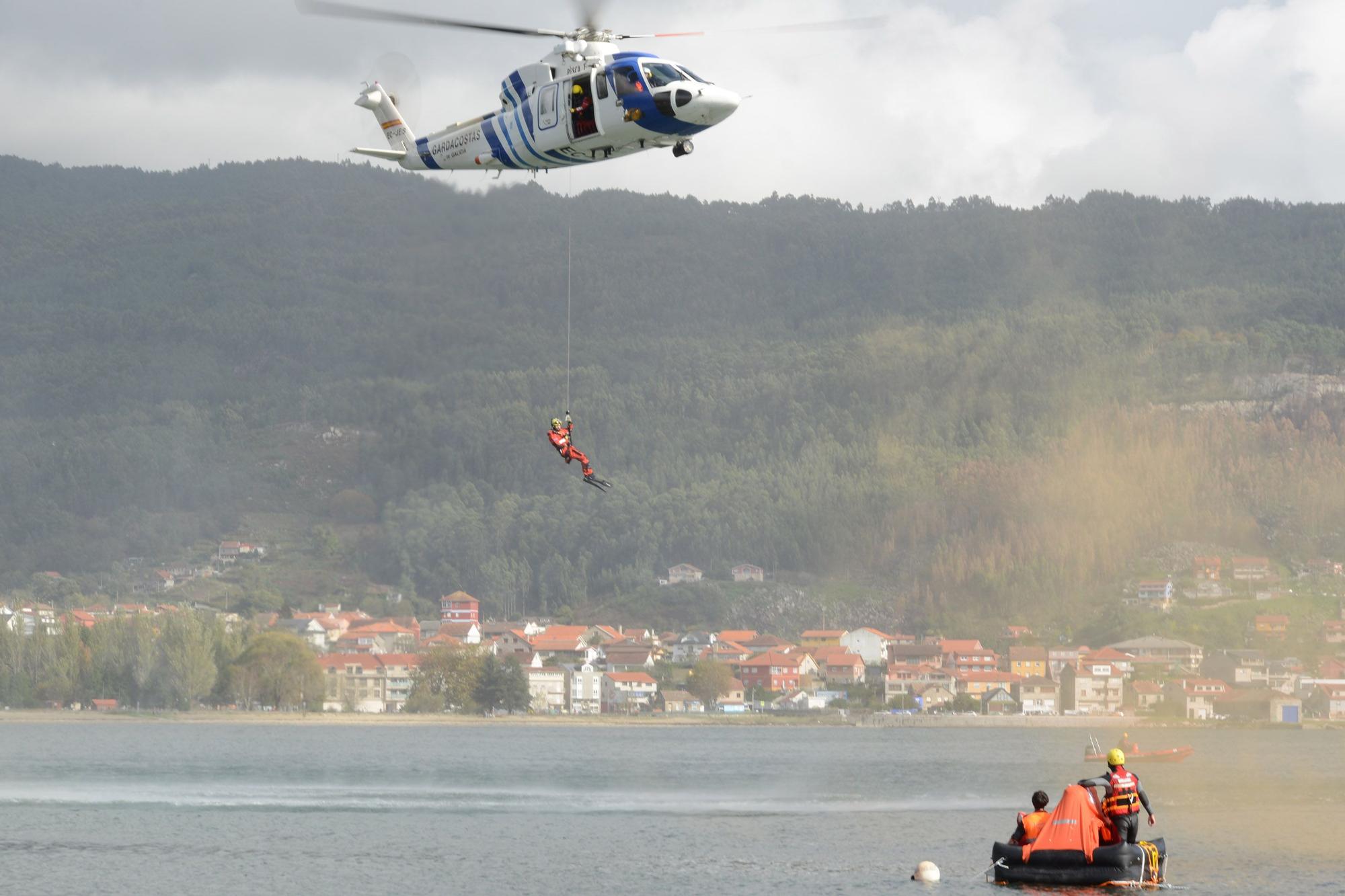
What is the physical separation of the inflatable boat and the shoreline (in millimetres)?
99463

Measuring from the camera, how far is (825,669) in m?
170

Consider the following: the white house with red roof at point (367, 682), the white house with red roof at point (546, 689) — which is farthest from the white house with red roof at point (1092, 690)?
the white house with red roof at point (367, 682)


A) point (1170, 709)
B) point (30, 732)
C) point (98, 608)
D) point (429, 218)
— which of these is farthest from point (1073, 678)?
point (429, 218)

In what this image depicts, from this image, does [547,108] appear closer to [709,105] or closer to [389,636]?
[709,105]

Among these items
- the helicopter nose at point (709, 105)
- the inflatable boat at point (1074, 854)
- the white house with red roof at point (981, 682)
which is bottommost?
the white house with red roof at point (981, 682)

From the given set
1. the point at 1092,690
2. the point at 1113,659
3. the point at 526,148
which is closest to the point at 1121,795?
the point at 526,148

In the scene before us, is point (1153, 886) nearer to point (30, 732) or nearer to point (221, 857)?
point (221, 857)

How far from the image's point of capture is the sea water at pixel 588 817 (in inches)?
1918

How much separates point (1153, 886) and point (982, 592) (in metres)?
156

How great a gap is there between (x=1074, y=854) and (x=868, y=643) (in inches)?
5677

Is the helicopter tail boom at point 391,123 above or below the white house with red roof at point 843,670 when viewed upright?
above

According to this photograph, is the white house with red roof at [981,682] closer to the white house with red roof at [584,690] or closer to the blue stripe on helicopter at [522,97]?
the white house with red roof at [584,690]

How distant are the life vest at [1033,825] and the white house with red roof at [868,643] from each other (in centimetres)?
13828

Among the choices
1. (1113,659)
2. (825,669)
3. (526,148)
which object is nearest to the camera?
(526,148)
